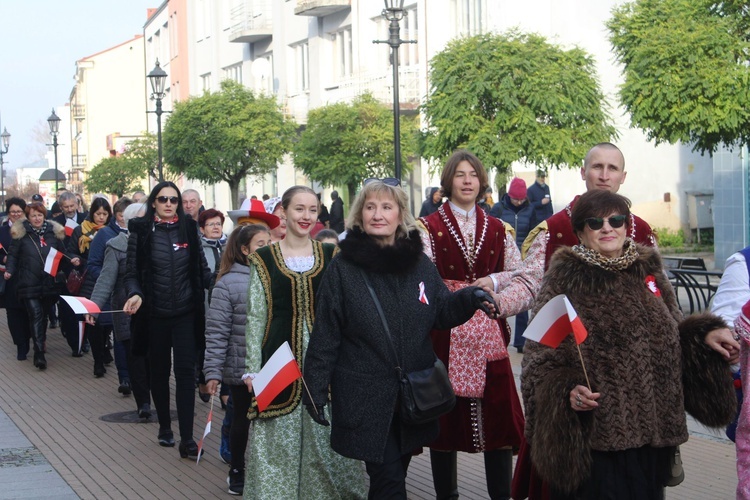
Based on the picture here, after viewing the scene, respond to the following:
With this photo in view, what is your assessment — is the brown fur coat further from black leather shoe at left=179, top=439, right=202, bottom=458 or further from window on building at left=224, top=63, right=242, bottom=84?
window on building at left=224, top=63, right=242, bottom=84

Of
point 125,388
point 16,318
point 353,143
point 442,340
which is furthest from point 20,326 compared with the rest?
point 353,143

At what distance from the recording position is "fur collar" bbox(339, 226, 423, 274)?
5184mm

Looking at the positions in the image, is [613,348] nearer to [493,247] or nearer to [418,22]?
[493,247]

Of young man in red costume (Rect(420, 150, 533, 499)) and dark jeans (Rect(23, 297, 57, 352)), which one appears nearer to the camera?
young man in red costume (Rect(420, 150, 533, 499))

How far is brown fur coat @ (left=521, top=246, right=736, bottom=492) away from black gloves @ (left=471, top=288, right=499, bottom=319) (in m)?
0.32

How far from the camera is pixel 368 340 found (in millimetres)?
5125

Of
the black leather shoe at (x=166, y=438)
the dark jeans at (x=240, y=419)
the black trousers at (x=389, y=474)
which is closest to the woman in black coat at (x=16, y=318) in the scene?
the black leather shoe at (x=166, y=438)

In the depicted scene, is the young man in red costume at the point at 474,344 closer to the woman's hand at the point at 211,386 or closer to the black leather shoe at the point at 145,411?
the woman's hand at the point at 211,386

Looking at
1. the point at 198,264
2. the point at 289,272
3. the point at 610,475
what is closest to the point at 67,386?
the point at 198,264

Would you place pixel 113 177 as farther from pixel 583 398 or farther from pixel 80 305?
pixel 583 398

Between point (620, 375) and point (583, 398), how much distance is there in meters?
0.19

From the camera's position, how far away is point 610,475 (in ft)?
14.9

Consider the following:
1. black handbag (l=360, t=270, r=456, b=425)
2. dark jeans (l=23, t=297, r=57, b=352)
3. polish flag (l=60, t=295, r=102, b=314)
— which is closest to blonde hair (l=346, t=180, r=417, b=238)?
black handbag (l=360, t=270, r=456, b=425)

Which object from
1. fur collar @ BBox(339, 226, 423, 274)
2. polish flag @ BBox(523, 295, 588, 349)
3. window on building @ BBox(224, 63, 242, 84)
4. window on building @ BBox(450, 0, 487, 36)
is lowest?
polish flag @ BBox(523, 295, 588, 349)
